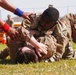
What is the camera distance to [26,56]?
24.6 feet

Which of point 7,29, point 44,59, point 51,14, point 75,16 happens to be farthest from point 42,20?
point 7,29

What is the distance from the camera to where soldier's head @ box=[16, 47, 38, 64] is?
7.47 m

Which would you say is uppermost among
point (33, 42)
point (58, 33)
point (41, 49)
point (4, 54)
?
point (58, 33)

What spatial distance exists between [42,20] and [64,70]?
175 centimetres

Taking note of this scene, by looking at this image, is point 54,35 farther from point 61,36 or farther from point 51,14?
point 51,14

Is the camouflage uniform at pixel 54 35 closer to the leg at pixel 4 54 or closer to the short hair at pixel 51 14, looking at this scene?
the short hair at pixel 51 14

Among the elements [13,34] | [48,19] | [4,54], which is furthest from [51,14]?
[13,34]

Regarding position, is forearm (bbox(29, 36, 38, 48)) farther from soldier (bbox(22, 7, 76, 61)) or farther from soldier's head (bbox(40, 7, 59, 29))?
soldier's head (bbox(40, 7, 59, 29))

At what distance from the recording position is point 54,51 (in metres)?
7.87

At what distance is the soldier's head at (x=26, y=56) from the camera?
7.47 meters

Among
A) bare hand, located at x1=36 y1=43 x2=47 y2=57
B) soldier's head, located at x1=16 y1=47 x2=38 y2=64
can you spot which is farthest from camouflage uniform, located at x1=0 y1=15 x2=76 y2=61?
bare hand, located at x1=36 y1=43 x2=47 y2=57

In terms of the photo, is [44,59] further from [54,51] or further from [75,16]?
[75,16]

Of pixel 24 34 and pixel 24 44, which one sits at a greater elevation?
pixel 24 34

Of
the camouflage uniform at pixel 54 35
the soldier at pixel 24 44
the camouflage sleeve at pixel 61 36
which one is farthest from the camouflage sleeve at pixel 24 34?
the camouflage sleeve at pixel 61 36
